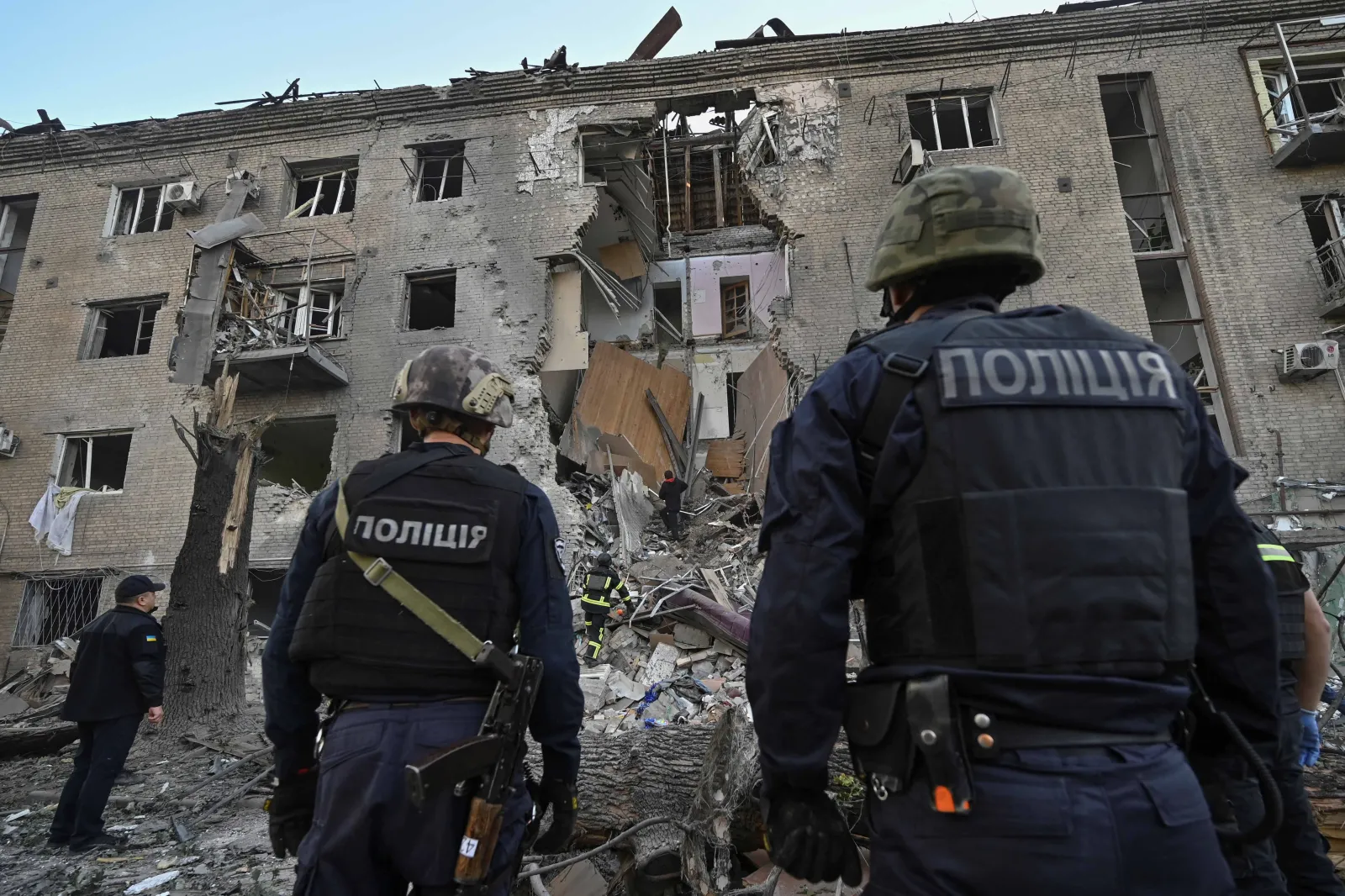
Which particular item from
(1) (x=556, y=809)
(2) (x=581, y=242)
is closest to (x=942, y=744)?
(1) (x=556, y=809)

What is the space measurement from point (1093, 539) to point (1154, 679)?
258mm

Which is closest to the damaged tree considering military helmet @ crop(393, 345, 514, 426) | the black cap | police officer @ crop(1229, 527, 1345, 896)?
the black cap

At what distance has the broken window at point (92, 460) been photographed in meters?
12.2

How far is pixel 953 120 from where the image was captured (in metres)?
12.8

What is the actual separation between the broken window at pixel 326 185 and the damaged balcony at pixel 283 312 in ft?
3.07

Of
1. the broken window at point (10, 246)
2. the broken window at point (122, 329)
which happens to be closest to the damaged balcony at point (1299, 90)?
the broken window at point (122, 329)

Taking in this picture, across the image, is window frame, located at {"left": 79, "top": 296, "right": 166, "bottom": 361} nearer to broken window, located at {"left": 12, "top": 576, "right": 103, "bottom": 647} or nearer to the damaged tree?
broken window, located at {"left": 12, "top": 576, "right": 103, "bottom": 647}

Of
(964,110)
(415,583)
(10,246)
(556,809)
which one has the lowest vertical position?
(556,809)

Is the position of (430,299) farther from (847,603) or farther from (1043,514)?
(1043,514)

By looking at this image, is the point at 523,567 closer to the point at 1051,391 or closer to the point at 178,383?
the point at 1051,391

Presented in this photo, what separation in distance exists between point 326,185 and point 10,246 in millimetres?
6580

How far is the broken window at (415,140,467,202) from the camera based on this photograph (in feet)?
43.8

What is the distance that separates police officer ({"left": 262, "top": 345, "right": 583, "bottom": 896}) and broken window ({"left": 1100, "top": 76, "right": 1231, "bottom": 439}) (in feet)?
39.5

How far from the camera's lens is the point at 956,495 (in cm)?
121
